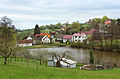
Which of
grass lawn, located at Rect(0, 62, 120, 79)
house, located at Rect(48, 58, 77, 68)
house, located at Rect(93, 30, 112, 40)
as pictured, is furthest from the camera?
house, located at Rect(93, 30, 112, 40)

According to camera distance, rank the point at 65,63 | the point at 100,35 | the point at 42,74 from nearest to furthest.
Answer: the point at 42,74 → the point at 65,63 → the point at 100,35

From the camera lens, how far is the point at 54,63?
26.2 metres

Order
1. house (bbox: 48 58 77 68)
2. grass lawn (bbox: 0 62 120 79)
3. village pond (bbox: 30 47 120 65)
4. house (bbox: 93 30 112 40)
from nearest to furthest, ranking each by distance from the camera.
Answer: grass lawn (bbox: 0 62 120 79) → house (bbox: 48 58 77 68) → village pond (bbox: 30 47 120 65) → house (bbox: 93 30 112 40)

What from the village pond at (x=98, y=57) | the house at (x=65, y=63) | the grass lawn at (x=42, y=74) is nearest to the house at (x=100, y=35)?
the village pond at (x=98, y=57)

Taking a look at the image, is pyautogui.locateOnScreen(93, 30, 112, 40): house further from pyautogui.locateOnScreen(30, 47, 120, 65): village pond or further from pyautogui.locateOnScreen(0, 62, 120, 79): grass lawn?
pyautogui.locateOnScreen(0, 62, 120, 79): grass lawn

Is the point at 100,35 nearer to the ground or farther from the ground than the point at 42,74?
farther from the ground

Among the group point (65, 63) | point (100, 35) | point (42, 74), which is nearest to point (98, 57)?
point (65, 63)

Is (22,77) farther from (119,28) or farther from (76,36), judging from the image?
(76,36)

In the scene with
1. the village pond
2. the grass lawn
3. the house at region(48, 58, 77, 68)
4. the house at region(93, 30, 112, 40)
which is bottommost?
the village pond

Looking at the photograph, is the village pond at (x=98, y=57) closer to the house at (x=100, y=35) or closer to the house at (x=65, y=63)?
the house at (x=65, y=63)

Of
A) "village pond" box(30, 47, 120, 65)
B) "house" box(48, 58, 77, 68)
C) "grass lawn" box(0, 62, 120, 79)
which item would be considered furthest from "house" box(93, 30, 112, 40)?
"grass lawn" box(0, 62, 120, 79)

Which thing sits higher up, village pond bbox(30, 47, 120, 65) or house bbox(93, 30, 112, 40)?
house bbox(93, 30, 112, 40)

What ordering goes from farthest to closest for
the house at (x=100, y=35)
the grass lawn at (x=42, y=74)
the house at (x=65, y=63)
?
the house at (x=100, y=35) → the house at (x=65, y=63) → the grass lawn at (x=42, y=74)

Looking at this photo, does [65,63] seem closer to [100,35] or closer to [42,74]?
[42,74]
